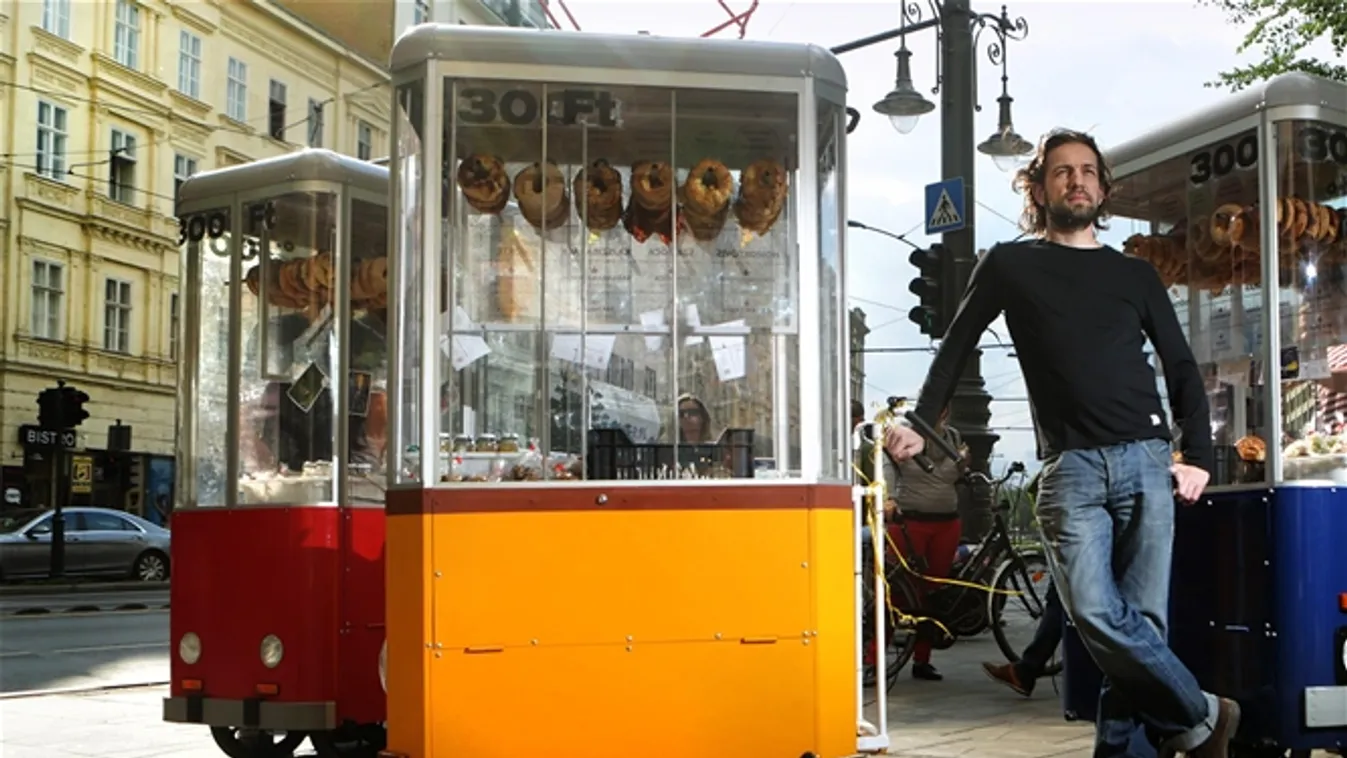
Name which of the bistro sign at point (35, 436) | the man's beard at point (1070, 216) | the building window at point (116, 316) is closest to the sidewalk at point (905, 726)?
the man's beard at point (1070, 216)

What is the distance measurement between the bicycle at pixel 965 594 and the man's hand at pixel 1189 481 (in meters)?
5.55

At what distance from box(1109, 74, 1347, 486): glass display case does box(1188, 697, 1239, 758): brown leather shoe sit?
139cm

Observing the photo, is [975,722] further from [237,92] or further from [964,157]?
[237,92]

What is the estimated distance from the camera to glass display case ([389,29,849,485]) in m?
5.23

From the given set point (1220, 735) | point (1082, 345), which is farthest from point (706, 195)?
point (1220, 735)

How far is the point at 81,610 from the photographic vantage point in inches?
803

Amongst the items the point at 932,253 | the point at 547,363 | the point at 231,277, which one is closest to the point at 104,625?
the point at 932,253

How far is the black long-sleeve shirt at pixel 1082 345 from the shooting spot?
4250mm

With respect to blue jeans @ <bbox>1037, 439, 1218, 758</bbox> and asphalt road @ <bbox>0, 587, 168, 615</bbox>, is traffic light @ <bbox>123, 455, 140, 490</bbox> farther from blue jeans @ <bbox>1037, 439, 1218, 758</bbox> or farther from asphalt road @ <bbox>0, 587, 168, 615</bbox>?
blue jeans @ <bbox>1037, 439, 1218, 758</bbox>

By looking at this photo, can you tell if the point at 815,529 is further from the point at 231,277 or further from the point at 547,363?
the point at 231,277

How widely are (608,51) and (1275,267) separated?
2.45 metres

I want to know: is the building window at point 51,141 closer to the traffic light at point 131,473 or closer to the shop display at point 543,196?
the traffic light at point 131,473

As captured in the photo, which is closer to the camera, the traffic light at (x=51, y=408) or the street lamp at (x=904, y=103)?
the street lamp at (x=904, y=103)

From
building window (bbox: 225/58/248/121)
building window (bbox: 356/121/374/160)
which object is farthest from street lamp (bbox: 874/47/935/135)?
building window (bbox: 356/121/374/160)
